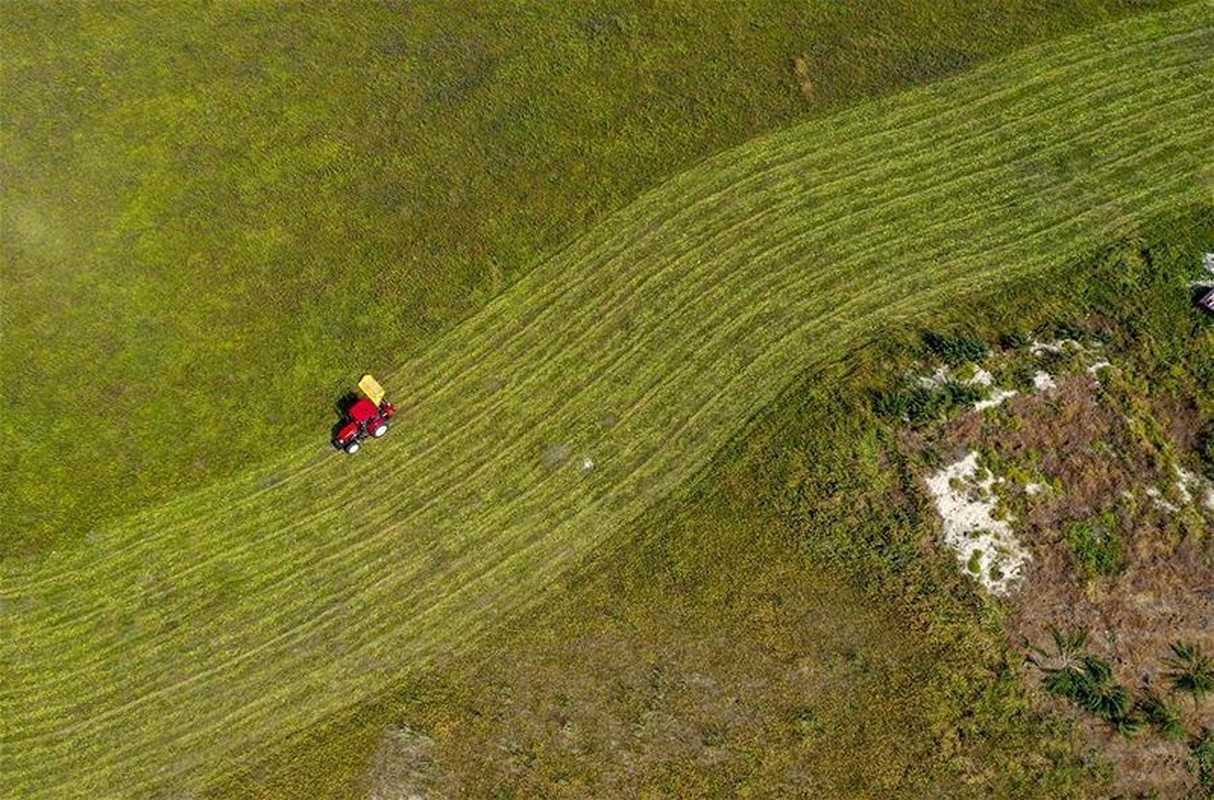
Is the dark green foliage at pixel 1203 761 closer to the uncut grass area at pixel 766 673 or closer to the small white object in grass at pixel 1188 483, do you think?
the uncut grass area at pixel 766 673

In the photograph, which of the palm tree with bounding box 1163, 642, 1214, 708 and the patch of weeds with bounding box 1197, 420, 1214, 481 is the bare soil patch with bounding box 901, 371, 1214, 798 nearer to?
the palm tree with bounding box 1163, 642, 1214, 708

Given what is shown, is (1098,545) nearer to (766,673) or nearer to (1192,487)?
(1192,487)

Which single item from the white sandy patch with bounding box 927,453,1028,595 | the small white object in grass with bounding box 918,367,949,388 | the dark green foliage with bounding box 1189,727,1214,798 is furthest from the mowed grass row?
the dark green foliage with bounding box 1189,727,1214,798

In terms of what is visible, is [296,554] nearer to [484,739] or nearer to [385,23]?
[484,739]

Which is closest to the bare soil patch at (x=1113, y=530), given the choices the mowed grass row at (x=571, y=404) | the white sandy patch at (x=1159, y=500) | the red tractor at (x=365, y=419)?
the white sandy patch at (x=1159, y=500)

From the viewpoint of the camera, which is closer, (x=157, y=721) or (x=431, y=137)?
(x=157, y=721)

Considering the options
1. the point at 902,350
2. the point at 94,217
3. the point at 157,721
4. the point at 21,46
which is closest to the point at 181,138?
the point at 94,217

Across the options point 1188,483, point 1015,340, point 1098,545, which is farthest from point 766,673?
point 1188,483
